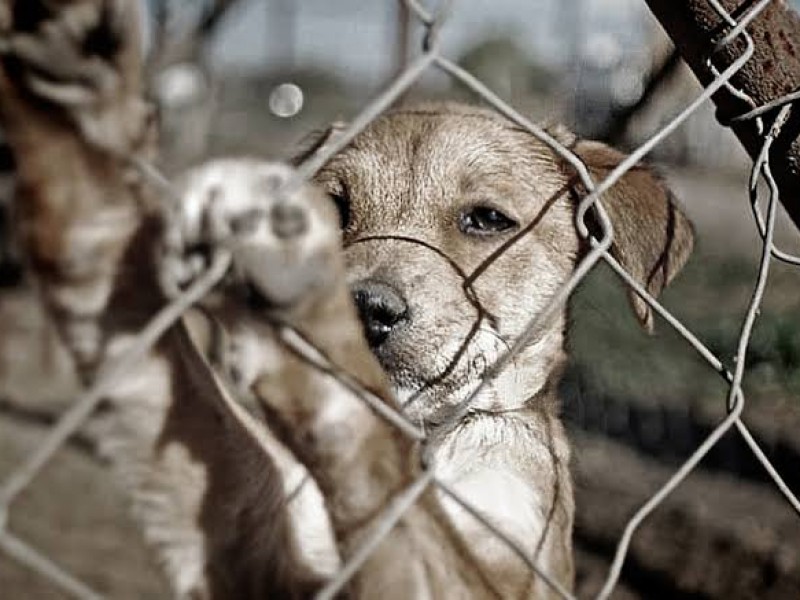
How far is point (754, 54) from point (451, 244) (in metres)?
0.96

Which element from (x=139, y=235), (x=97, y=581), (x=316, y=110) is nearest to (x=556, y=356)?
(x=139, y=235)

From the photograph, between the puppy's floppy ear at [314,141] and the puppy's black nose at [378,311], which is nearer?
the puppy's black nose at [378,311]

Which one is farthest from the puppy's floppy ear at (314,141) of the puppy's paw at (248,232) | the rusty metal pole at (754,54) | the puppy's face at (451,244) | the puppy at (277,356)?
the puppy's paw at (248,232)

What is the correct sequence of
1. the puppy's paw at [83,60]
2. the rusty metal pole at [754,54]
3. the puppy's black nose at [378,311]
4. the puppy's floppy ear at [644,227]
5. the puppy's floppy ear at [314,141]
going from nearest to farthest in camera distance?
the puppy's paw at [83,60] → the rusty metal pole at [754,54] → the puppy's black nose at [378,311] → the puppy's floppy ear at [644,227] → the puppy's floppy ear at [314,141]

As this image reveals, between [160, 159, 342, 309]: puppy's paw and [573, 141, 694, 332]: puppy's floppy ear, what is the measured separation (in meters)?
1.36

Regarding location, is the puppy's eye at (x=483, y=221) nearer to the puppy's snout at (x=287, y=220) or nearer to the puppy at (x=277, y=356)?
the puppy at (x=277, y=356)

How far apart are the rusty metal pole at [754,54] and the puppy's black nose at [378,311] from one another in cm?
72

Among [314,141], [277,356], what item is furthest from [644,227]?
[277,356]

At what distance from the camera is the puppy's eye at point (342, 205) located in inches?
109

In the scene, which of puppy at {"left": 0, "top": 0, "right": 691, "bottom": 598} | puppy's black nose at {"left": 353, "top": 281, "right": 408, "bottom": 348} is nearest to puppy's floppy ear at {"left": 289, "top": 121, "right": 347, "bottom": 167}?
puppy at {"left": 0, "top": 0, "right": 691, "bottom": 598}

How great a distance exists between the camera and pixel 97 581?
4.55 meters

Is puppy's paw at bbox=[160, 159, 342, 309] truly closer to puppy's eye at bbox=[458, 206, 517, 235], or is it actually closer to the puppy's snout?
the puppy's snout

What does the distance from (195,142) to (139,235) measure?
7.80 metres

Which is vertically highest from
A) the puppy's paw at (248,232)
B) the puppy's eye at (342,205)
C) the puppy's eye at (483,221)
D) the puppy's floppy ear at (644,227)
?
the puppy's paw at (248,232)
